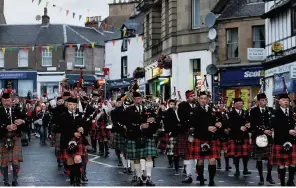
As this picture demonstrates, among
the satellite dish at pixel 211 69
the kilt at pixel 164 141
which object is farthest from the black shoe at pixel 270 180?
the satellite dish at pixel 211 69

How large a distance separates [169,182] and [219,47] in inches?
817

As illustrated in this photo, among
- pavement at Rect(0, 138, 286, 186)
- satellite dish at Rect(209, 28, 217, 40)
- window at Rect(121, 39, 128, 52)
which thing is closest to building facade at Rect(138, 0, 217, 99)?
satellite dish at Rect(209, 28, 217, 40)

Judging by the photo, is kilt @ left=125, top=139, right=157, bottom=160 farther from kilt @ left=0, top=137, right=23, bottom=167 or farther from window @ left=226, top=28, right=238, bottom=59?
window @ left=226, top=28, right=238, bottom=59

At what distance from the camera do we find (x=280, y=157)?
12.3 metres

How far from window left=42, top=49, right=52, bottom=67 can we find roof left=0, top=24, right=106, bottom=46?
788 mm

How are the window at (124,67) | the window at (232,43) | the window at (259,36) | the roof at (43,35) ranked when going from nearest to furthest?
the window at (259,36) < the window at (232,43) < the window at (124,67) < the roof at (43,35)

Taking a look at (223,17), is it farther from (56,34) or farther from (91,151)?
(56,34)

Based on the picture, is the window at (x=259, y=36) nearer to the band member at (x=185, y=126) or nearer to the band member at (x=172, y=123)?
the band member at (x=172, y=123)

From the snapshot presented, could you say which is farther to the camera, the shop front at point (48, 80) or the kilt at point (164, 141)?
the shop front at point (48, 80)

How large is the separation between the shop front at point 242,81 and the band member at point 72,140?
2039 cm

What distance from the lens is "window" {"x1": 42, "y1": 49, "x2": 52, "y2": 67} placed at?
59156 mm

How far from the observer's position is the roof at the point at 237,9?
1307 inches

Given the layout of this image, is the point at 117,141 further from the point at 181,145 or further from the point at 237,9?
the point at 237,9

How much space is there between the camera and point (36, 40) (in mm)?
59594
